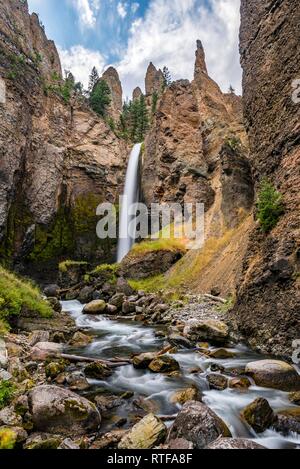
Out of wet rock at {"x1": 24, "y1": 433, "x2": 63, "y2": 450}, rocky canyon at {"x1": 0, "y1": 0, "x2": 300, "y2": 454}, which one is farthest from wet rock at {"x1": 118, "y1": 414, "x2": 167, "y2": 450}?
wet rock at {"x1": 24, "y1": 433, "x2": 63, "y2": 450}

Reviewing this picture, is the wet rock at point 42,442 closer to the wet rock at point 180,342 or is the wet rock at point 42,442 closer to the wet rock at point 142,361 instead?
the wet rock at point 142,361

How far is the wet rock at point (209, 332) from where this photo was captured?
35.2 ft

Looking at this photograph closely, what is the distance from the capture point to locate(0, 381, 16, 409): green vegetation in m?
5.69

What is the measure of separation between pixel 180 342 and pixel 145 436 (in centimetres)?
583

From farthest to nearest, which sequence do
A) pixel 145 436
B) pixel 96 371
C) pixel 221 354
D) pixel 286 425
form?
1. pixel 221 354
2. pixel 96 371
3. pixel 286 425
4. pixel 145 436

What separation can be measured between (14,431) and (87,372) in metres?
3.27

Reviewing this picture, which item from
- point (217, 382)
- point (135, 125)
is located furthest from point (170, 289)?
point (135, 125)

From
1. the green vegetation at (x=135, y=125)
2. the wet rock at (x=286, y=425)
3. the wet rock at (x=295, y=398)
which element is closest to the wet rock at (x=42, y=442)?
the wet rock at (x=286, y=425)

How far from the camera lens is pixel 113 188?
42062mm

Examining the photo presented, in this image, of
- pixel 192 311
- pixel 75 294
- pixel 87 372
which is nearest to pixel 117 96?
pixel 75 294

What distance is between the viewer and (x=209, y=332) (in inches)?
428

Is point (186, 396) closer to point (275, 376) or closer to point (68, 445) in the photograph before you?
point (275, 376)

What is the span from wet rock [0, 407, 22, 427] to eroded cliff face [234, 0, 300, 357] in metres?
6.72

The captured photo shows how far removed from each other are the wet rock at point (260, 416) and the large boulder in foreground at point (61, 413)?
2660 millimetres
